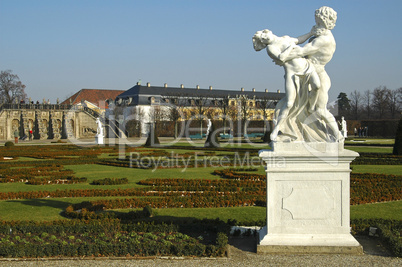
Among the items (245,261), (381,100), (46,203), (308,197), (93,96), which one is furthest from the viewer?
(93,96)

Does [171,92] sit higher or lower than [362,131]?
higher

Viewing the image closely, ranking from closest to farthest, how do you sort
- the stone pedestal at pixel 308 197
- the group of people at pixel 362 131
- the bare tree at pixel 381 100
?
the stone pedestal at pixel 308 197 → the group of people at pixel 362 131 → the bare tree at pixel 381 100

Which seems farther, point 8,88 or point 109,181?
point 8,88

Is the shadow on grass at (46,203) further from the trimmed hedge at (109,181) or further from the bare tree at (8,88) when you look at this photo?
the bare tree at (8,88)

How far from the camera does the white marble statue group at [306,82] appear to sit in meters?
5.56

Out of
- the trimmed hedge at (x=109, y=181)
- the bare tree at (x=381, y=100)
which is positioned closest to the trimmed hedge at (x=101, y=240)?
the trimmed hedge at (x=109, y=181)

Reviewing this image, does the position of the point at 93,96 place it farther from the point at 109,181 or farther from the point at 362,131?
the point at 109,181

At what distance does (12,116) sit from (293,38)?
43.2 meters

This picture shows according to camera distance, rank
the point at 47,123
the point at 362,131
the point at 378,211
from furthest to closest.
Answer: the point at 47,123 < the point at 362,131 < the point at 378,211

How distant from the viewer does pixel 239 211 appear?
8.03 meters

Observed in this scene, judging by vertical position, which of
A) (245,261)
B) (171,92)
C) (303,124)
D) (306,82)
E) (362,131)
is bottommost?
(245,261)

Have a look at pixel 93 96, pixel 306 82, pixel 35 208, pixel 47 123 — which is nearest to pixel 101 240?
pixel 306 82

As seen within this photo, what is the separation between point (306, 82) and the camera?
5.59 metres

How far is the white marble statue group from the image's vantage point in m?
5.56
